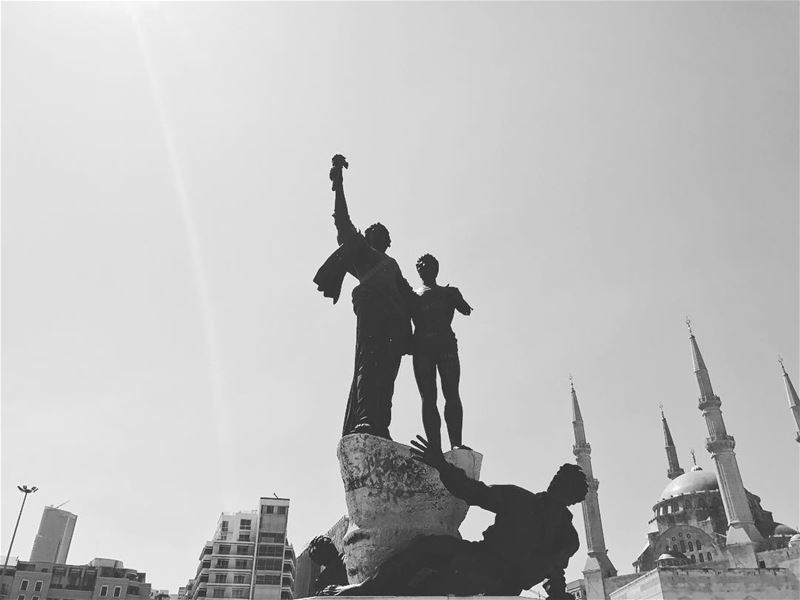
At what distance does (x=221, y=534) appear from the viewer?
172 feet

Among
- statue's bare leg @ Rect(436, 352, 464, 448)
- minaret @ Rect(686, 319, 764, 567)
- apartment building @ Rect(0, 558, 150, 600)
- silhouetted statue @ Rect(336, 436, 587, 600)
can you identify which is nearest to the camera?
silhouetted statue @ Rect(336, 436, 587, 600)

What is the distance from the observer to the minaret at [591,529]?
153ft

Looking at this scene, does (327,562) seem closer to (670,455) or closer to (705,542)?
(705,542)

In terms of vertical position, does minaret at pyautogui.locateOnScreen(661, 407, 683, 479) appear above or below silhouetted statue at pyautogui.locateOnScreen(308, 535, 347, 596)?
above

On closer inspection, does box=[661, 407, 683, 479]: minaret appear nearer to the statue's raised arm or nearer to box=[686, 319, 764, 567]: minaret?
box=[686, 319, 764, 567]: minaret

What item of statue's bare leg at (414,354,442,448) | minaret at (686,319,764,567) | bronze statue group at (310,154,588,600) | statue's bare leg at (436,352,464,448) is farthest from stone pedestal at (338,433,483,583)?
minaret at (686,319,764,567)

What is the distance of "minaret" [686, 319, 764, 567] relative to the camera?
4119 cm

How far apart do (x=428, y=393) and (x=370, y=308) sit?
3.78ft

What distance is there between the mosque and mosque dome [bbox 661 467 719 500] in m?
0.08

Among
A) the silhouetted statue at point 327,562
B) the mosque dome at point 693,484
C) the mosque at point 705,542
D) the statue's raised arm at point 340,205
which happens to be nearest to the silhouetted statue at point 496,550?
the silhouetted statue at point 327,562

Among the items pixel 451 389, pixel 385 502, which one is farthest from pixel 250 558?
pixel 385 502

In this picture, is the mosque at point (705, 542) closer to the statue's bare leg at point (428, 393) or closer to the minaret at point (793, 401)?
the minaret at point (793, 401)

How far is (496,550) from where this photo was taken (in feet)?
17.0

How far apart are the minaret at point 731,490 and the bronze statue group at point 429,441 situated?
42854 millimetres
